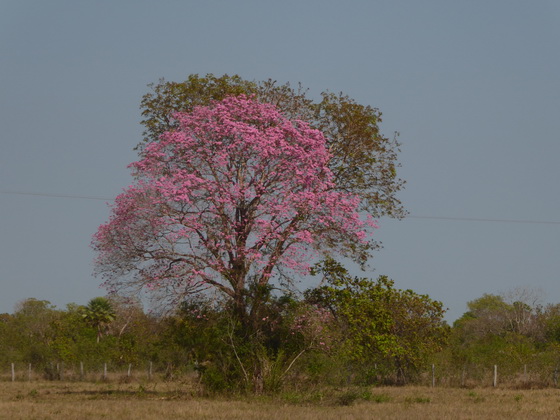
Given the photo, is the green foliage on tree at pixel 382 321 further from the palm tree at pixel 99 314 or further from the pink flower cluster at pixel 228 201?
the palm tree at pixel 99 314

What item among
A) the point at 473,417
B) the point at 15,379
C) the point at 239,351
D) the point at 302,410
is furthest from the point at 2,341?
the point at 473,417

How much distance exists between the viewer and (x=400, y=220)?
34.2 meters

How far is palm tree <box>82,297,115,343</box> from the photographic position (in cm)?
7712

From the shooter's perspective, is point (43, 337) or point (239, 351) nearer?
point (239, 351)

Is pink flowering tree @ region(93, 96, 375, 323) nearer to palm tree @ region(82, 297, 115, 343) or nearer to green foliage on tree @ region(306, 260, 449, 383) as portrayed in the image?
green foliage on tree @ region(306, 260, 449, 383)

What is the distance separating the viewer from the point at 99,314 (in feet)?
254

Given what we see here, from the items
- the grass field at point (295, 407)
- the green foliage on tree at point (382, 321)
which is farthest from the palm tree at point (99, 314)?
the grass field at point (295, 407)

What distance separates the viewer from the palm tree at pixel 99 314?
77.1m

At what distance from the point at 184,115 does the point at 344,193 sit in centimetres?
760

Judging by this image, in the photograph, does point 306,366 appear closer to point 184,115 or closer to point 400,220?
point 400,220

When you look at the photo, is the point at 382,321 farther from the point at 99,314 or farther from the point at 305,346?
the point at 99,314

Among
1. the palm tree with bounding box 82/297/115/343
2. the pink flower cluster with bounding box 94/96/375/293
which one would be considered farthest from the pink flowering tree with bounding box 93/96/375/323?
the palm tree with bounding box 82/297/115/343

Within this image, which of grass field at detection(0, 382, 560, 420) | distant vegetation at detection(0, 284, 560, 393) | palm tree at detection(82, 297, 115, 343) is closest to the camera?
grass field at detection(0, 382, 560, 420)

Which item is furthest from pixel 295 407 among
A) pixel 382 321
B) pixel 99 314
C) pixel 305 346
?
pixel 99 314
